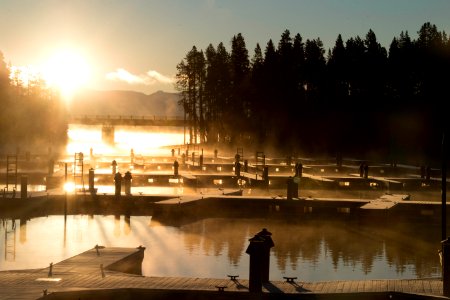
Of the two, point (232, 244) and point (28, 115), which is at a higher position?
point (28, 115)

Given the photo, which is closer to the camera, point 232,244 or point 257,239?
point 257,239

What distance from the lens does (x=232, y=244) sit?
28.9 metres

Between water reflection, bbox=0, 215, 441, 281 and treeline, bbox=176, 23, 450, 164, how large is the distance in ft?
157

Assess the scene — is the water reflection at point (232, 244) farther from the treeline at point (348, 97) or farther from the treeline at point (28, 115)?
the treeline at point (28, 115)

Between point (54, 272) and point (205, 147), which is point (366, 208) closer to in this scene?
point (54, 272)

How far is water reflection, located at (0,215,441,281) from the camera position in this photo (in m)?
24.4

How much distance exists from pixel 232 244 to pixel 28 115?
7847cm

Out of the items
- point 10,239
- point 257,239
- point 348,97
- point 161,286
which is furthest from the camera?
point 348,97

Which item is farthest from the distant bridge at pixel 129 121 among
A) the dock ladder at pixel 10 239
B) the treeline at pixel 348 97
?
the dock ladder at pixel 10 239

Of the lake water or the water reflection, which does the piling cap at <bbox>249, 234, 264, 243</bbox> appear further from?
the lake water

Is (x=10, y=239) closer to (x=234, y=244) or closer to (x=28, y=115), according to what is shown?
(x=234, y=244)

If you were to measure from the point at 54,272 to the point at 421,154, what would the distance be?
66260 millimetres

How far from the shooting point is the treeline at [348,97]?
278ft

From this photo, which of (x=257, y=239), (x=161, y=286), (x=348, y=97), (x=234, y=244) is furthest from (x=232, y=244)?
(x=348, y=97)
